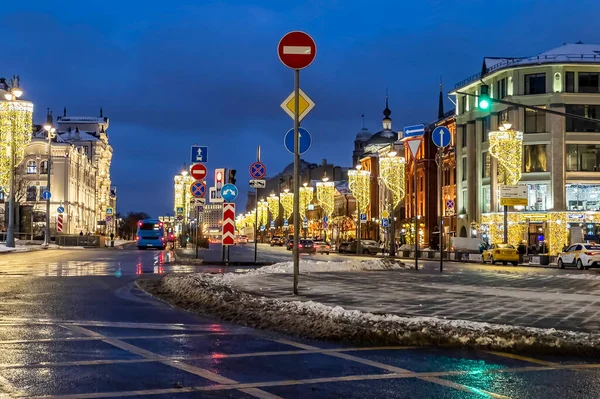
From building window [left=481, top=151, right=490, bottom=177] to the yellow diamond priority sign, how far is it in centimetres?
6015

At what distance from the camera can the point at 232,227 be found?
29.8m

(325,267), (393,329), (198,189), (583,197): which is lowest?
(393,329)

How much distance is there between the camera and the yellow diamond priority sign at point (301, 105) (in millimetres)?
14727

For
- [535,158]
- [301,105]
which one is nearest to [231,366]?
[301,105]

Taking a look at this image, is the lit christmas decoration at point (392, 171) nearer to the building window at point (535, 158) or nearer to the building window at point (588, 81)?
the building window at point (535, 158)

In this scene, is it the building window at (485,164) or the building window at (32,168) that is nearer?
the building window at (485,164)

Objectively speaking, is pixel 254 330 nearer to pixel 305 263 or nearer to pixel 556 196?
pixel 305 263

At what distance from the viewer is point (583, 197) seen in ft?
218

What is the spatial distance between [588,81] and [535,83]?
4.64 m

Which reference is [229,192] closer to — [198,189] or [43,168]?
[198,189]

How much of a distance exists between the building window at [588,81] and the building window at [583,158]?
5.21 m

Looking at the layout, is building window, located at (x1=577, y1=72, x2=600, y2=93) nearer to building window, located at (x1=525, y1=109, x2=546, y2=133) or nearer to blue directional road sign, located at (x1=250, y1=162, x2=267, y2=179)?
building window, located at (x1=525, y1=109, x2=546, y2=133)

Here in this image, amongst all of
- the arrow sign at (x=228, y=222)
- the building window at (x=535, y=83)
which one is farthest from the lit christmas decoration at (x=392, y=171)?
the arrow sign at (x=228, y=222)

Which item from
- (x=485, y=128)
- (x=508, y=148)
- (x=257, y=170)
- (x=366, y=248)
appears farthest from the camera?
(x=485, y=128)
